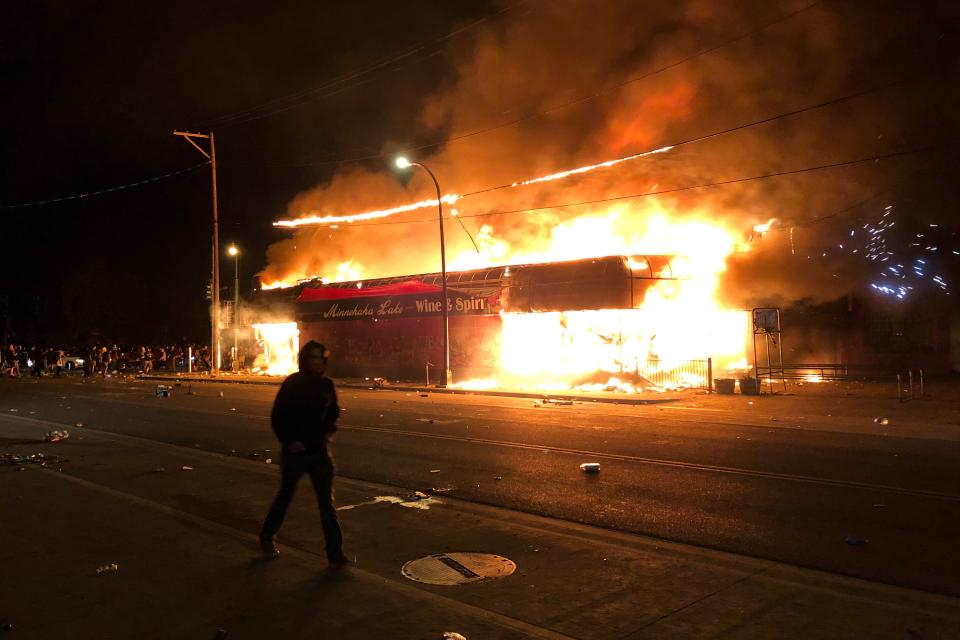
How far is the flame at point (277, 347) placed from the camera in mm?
35000

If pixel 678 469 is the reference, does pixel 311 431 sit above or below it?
above

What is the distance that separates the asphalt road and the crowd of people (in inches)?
885

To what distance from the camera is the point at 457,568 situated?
5.23 m

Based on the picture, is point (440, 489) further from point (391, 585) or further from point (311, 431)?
point (391, 585)

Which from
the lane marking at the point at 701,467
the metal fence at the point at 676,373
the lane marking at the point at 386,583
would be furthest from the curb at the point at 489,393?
the lane marking at the point at 386,583

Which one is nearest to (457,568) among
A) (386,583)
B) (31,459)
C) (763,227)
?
(386,583)

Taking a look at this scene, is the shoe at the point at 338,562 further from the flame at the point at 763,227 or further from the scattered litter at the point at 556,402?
the flame at the point at 763,227

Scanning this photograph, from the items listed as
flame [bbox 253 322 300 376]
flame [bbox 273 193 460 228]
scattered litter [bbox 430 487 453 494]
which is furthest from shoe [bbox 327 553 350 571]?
flame [bbox 253 322 300 376]

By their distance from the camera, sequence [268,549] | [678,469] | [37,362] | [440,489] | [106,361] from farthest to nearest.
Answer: [106,361]
[37,362]
[678,469]
[440,489]
[268,549]

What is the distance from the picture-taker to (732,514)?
6.71 m

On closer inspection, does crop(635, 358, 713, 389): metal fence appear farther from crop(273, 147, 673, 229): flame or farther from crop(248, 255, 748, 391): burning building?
crop(273, 147, 673, 229): flame

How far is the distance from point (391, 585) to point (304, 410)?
1.34 m

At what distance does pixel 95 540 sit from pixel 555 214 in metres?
21.7

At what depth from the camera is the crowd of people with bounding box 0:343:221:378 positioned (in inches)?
1453
